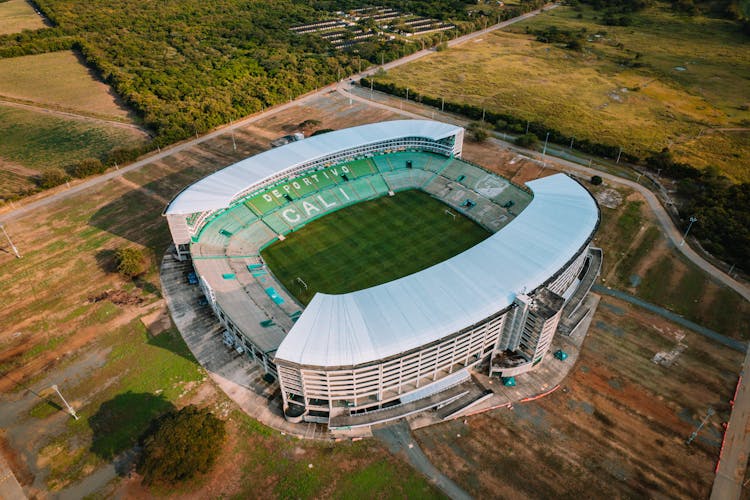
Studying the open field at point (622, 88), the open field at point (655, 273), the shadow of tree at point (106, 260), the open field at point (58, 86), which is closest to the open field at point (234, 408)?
the shadow of tree at point (106, 260)

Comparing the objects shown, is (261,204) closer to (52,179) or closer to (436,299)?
(436,299)

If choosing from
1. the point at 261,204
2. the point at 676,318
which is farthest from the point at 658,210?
the point at 261,204

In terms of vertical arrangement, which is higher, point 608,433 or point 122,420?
point 608,433

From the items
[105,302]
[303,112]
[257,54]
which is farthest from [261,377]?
[257,54]

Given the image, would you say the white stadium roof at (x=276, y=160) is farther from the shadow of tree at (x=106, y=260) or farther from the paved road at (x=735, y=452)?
the paved road at (x=735, y=452)

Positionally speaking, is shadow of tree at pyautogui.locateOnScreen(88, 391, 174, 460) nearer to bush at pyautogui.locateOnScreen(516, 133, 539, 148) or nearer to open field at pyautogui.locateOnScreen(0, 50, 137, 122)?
open field at pyautogui.locateOnScreen(0, 50, 137, 122)
